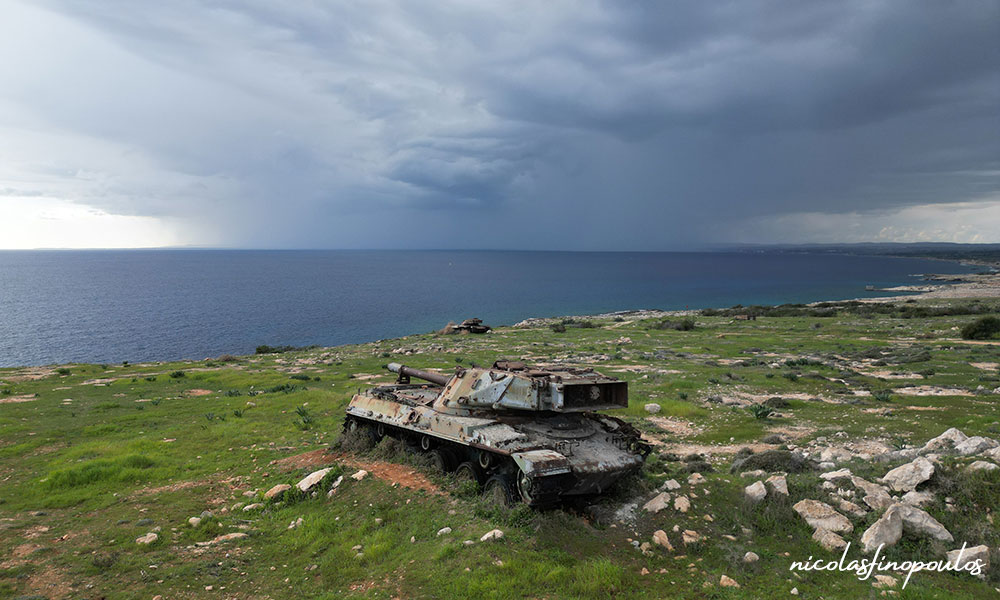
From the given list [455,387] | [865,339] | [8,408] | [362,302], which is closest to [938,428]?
[455,387]

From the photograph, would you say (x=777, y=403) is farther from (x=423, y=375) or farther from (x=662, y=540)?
(x=423, y=375)

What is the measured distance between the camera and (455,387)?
12.4 meters

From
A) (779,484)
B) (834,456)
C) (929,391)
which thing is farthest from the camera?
(929,391)

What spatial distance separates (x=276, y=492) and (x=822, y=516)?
1123cm

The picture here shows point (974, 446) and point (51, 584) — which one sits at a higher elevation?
point (974, 446)

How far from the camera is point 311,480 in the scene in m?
12.0

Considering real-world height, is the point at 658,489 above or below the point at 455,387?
below

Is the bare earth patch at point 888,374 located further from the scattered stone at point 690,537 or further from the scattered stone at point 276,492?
the scattered stone at point 276,492

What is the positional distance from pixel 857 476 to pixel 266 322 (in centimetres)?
8330

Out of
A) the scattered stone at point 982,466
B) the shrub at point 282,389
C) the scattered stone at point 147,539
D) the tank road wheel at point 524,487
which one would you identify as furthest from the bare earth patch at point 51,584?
the shrub at point 282,389

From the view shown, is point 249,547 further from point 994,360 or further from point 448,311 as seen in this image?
point 448,311

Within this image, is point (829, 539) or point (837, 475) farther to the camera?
point (837, 475)

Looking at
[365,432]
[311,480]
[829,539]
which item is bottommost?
[311,480]

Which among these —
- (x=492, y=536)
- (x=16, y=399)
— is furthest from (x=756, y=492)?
(x=16, y=399)
